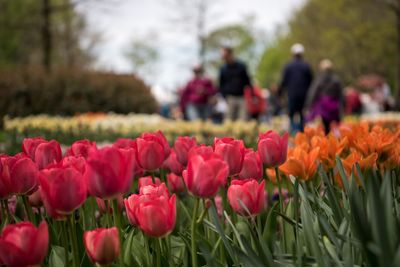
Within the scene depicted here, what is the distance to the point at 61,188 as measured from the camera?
3.99 ft

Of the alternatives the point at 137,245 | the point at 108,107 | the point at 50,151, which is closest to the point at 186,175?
the point at 137,245

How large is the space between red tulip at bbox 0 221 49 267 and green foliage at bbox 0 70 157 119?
44.0ft

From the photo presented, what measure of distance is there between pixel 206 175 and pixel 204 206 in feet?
0.90

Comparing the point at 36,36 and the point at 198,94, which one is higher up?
the point at 36,36

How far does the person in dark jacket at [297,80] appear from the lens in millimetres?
11844

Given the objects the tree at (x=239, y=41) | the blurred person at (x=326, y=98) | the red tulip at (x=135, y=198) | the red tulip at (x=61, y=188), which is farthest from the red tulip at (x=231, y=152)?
the tree at (x=239, y=41)

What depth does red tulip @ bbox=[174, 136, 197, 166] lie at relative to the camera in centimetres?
195

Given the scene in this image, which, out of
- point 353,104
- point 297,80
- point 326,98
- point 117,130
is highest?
point 297,80

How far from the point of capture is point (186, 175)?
4.54 feet

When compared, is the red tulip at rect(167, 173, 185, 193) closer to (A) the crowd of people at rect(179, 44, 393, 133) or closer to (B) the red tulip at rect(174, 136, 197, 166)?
(B) the red tulip at rect(174, 136, 197, 166)

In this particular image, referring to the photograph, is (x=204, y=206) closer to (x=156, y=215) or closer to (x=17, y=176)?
(x=156, y=215)

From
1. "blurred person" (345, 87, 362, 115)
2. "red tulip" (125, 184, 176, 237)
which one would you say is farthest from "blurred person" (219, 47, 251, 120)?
"red tulip" (125, 184, 176, 237)

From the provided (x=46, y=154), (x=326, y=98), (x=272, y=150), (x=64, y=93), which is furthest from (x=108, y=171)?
(x=64, y=93)

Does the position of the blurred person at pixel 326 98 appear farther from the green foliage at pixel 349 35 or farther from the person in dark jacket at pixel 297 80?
the green foliage at pixel 349 35
